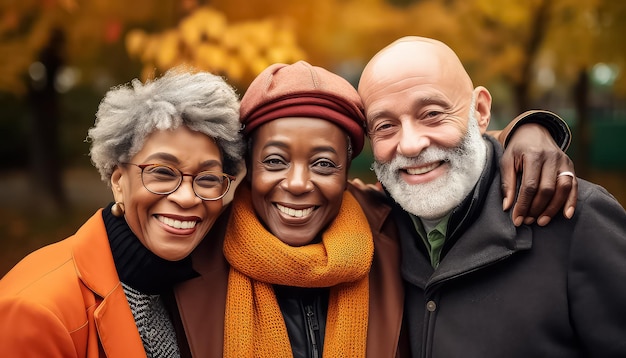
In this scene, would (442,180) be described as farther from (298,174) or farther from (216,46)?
(216,46)

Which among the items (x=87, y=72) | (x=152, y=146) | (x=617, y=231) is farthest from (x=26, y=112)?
(x=617, y=231)

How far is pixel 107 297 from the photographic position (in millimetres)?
2539

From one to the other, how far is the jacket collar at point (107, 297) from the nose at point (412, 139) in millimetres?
1356

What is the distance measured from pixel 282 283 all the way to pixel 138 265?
62 cm

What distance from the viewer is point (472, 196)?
285 cm

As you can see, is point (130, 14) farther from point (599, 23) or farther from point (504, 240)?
point (599, 23)

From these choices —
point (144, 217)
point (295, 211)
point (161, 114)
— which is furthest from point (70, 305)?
point (295, 211)

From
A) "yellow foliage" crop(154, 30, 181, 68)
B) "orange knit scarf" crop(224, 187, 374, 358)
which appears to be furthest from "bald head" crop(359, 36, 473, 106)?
"yellow foliage" crop(154, 30, 181, 68)

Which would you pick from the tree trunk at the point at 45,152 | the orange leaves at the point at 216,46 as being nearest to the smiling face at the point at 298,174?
the orange leaves at the point at 216,46

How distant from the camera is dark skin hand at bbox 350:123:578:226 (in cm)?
261

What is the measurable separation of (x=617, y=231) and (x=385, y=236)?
105 cm

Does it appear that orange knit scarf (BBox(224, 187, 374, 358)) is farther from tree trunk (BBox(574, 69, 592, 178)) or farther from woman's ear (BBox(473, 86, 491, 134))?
tree trunk (BBox(574, 69, 592, 178))

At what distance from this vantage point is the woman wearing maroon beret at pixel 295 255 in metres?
2.76

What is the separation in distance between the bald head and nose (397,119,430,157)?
205 millimetres
